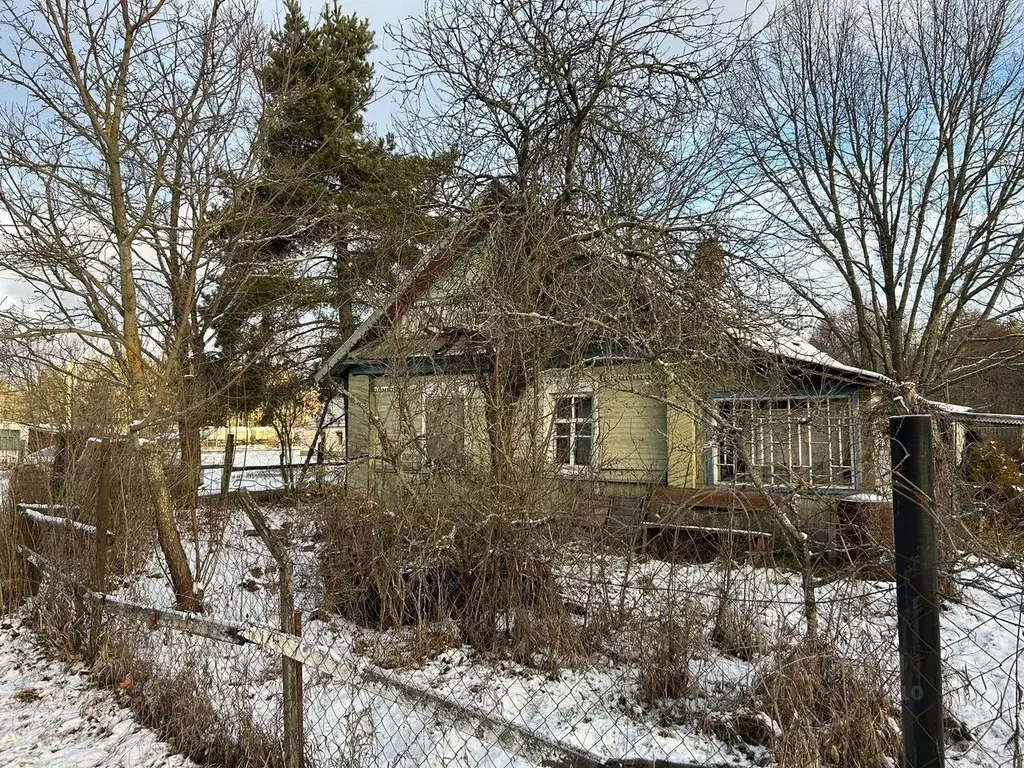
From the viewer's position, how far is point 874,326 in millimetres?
16250

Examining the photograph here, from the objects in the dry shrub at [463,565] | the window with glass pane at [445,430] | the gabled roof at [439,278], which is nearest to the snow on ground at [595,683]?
the dry shrub at [463,565]

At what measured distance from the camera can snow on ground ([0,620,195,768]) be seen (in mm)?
3434

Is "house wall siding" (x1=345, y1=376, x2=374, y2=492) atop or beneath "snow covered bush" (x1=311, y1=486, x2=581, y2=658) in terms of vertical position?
atop

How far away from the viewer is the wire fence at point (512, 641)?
3041mm

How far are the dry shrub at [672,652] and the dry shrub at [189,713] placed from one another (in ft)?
7.87

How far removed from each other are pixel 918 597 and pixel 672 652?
9.58 feet

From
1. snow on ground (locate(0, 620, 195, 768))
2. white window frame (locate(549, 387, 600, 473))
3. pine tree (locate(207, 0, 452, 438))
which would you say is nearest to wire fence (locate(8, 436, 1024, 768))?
snow on ground (locate(0, 620, 195, 768))

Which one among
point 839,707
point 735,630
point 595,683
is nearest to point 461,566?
point 595,683

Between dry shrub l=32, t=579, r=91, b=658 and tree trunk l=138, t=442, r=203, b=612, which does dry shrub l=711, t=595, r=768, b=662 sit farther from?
dry shrub l=32, t=579, r=91, b=658

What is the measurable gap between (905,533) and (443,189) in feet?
22.3

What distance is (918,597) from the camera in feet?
5.29

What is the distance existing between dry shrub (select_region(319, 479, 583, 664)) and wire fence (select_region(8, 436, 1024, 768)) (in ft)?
0.06

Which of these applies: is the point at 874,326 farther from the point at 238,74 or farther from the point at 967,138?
the point at 238,74

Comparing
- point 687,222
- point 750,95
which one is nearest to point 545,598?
point 687,222
